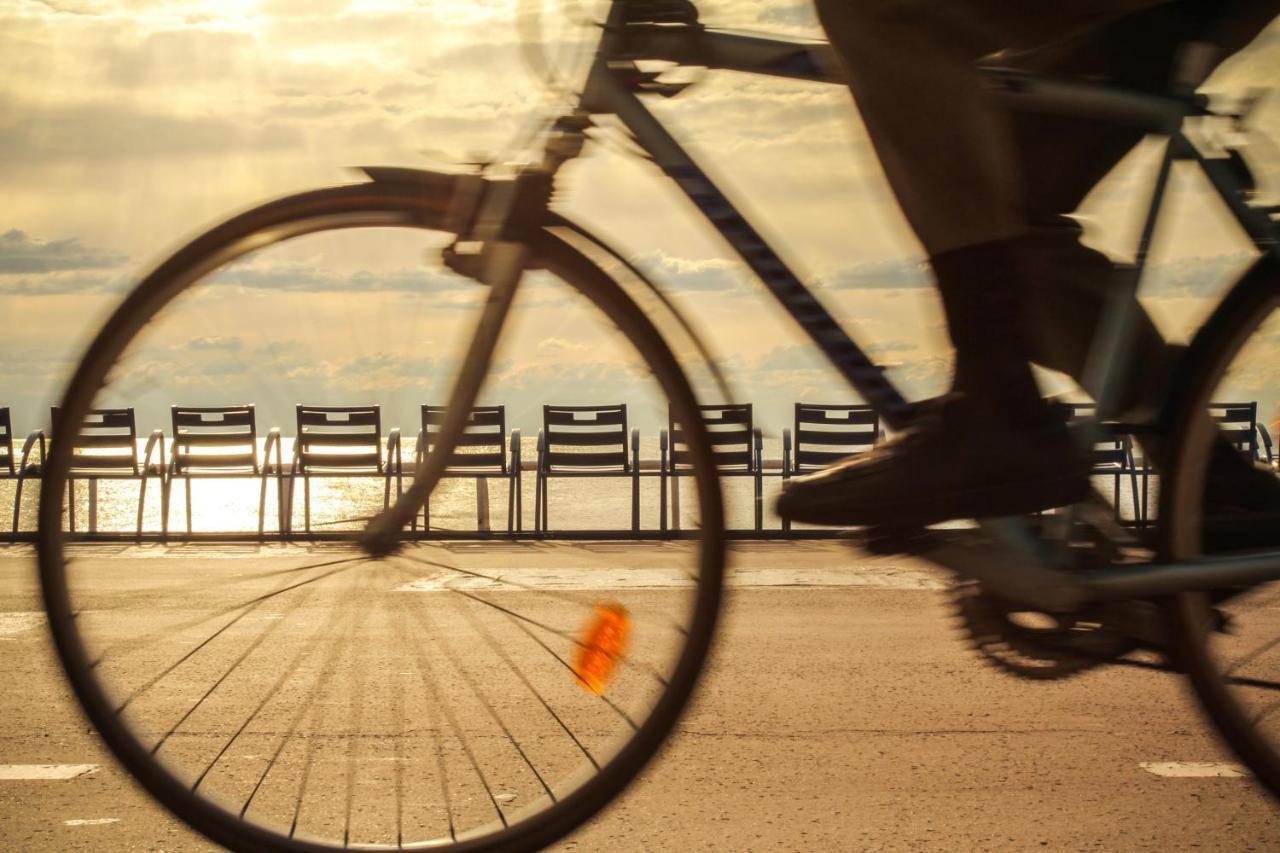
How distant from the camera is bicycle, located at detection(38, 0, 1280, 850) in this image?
2.04 metres

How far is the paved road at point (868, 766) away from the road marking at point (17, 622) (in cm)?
34

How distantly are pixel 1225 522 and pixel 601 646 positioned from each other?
39.2 inches

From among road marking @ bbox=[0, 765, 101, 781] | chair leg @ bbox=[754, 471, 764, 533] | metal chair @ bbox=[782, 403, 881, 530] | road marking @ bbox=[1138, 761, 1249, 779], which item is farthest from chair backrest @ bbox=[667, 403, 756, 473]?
metal chair @ bbox=[782, 403, 881, 530]

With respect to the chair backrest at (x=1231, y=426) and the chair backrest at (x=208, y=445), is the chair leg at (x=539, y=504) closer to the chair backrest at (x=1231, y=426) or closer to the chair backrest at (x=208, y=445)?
the chair backrest at (x=208, y=445)

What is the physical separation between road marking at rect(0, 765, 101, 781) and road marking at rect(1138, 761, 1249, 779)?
2791mm

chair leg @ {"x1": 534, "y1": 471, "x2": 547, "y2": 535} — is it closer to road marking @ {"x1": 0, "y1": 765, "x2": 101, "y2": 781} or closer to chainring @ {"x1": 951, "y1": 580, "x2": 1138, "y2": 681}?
road marking @ {"x1": 0, "y1": 765, "x2": 101, "y2": 781}

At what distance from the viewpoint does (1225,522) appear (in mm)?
2270

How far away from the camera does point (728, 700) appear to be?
492 cm

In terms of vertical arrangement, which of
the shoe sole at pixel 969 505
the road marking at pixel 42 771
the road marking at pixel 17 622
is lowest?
the road marking at pixel 42 771

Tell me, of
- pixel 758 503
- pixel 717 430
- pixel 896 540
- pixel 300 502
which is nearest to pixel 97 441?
pixel 717 430

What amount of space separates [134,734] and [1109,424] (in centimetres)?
150

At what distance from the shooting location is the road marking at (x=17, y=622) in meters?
6.55

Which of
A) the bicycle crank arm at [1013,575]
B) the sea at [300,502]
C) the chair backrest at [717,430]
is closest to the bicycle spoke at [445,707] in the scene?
the chair backrest at [717,430]

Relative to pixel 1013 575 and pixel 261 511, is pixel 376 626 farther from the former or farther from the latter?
pixel 261 511
